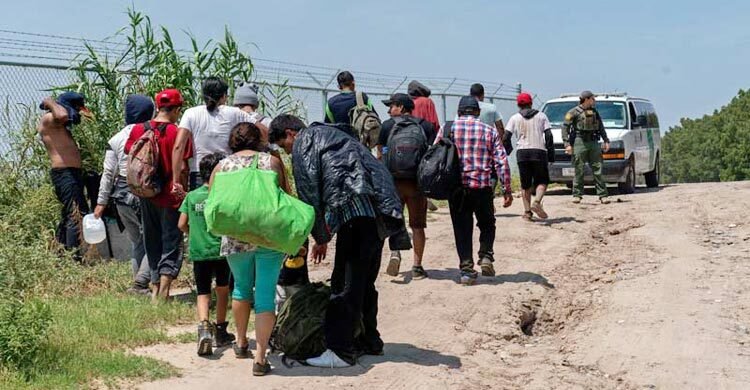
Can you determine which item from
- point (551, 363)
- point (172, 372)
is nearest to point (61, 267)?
point (172, 372)

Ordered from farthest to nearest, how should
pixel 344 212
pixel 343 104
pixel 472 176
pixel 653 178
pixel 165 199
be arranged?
pixel 653 178 < pixel 343 104 < pixel 472 176 < pixel 165 199 < pixel 344 212

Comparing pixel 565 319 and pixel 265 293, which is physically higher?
pixel 265 293

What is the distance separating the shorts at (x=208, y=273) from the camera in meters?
7.25

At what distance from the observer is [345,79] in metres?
10.5

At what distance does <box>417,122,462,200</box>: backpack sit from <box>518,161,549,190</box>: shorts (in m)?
4.23

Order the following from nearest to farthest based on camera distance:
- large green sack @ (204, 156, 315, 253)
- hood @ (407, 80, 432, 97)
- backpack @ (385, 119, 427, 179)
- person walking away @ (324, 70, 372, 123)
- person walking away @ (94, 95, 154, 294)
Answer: large green sack @ (204, 156, 315, 253)
person walking away @ (94, 95, 154, 294)
backpack @ (385, 119, 427, 179)
person walking away @ (324, 70, 372, 123)
hood @ (407, 80, 432, 97)

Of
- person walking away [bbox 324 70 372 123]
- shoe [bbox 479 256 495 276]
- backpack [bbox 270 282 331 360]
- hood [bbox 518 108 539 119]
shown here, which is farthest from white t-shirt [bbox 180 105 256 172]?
hood [bbox 518 108 539 119]

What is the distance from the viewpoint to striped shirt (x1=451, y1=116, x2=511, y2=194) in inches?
374

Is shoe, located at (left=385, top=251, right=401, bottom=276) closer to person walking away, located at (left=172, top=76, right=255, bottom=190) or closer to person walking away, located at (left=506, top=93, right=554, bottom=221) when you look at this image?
person walking away, located at (left=172, top=76, right=255, bottom=190)

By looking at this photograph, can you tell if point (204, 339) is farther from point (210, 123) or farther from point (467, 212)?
point (467, 212)

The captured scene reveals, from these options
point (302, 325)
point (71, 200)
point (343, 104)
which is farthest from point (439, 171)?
point (71, 200)

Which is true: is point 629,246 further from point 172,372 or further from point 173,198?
point 172,372

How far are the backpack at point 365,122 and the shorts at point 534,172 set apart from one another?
3595 millimetres

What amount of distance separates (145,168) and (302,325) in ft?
7.57
